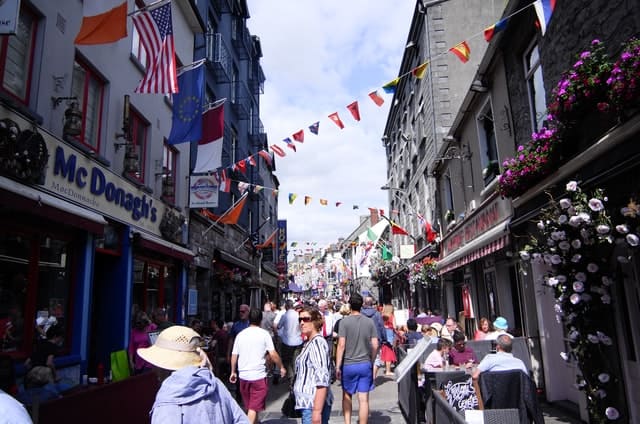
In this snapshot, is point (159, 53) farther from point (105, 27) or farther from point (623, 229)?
point (623, 229)

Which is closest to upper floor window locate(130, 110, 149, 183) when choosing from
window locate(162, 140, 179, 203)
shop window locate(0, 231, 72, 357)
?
window locate(162, 140, 179, 203)

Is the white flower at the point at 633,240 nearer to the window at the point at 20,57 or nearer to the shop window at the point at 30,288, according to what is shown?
the shop window at the point at 30,288

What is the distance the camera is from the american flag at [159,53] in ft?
26.4

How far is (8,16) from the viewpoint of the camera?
505cm

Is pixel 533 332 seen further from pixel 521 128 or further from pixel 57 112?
pixel 57 112

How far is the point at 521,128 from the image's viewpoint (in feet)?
28.8

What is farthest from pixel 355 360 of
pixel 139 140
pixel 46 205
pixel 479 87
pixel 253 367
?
pixel 139 140

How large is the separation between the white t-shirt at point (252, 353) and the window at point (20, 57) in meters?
4.75

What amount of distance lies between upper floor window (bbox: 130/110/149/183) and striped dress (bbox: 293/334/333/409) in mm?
6639

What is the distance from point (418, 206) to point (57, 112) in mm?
16136

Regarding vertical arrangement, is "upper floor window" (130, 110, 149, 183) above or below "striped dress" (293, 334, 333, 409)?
above

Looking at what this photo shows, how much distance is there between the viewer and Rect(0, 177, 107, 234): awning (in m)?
5.67

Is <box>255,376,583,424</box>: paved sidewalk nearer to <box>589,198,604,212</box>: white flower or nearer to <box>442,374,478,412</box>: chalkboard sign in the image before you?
<box>442,374,478,412</box>: chalkboard sign

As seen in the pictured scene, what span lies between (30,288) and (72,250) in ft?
4.30
